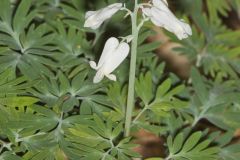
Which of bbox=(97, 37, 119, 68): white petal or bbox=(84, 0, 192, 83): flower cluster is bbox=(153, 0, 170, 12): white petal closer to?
bbox=(84, 0, 192, 83): flower cluster

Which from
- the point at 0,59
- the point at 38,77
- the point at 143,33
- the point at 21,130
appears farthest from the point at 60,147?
the point at 143,33

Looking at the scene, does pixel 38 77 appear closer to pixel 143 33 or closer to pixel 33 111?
pixel 33 111

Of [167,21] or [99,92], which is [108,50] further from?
[99,92]

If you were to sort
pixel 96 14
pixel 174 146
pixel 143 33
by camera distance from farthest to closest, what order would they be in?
pixel 143 33 → pixel 174 146 → pixel 96 14

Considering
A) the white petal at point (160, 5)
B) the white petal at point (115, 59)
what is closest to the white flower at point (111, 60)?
the white petal at point (115, 59)

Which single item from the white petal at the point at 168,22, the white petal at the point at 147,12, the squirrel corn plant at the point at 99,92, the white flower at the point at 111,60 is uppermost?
the white petal at the point at 147,12

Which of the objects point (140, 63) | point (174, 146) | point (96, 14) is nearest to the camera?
point (96, 14)

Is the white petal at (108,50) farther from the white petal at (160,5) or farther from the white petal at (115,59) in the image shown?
the white petal at (160,5)

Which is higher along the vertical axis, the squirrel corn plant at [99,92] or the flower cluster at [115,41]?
the flower cluster at [115,41]
